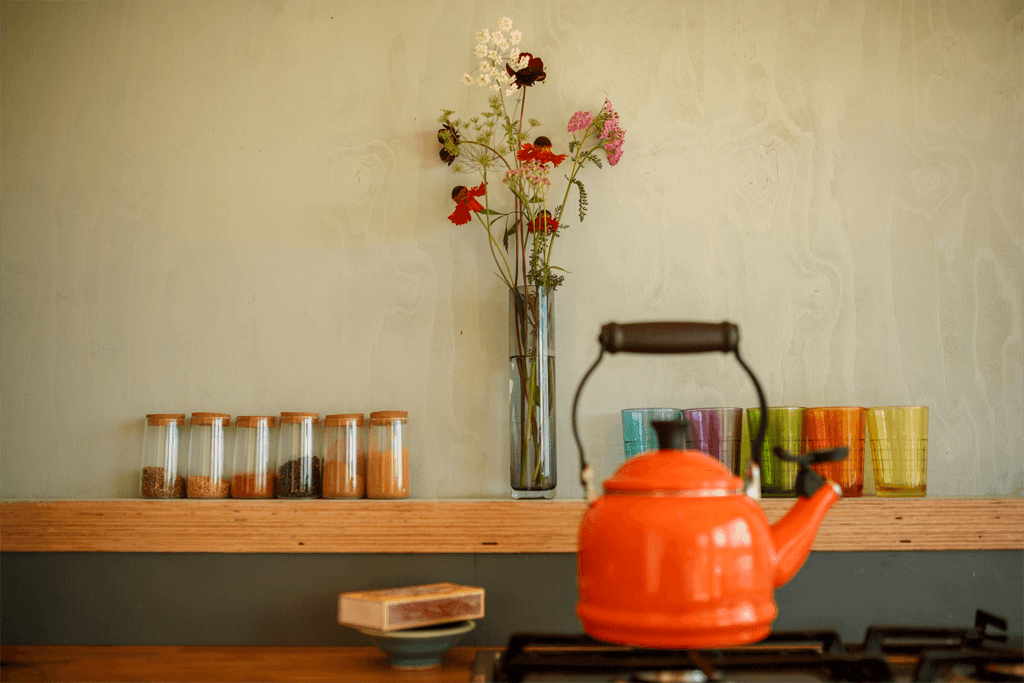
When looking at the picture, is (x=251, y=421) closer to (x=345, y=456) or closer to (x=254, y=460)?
(x=254, y=460)

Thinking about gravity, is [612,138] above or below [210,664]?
above

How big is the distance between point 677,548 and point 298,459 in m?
0.69

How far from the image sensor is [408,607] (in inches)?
37.3

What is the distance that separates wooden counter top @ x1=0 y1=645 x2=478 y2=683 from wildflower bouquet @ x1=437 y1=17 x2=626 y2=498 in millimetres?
326

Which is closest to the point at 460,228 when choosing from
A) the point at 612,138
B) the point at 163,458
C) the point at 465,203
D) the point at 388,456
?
the point at 465,203

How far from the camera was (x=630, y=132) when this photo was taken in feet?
4.32

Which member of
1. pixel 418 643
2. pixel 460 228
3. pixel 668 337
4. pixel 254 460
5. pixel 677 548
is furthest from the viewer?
pixel 460 228

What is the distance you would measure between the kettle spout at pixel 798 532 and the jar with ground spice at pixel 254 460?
793 millimetres

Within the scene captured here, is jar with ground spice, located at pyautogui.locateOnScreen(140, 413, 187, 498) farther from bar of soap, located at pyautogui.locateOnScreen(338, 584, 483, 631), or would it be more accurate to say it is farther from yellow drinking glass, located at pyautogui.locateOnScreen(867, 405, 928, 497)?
yellow drinking glass, located at pyautogui.locateOnScreen(867, 405, 928, 497)

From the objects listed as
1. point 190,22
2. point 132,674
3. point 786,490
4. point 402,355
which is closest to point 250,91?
point 190,22

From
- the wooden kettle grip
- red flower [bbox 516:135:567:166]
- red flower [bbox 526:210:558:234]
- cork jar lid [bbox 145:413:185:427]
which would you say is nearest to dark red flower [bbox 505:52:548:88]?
red flower [bbox 516:135:567:166]

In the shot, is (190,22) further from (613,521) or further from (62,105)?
(613,521)

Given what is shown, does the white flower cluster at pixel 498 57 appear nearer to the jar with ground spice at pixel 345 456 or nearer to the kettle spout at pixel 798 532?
the jar with ground spice at pixel 345 456

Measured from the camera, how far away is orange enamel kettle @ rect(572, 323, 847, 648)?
74 cm
